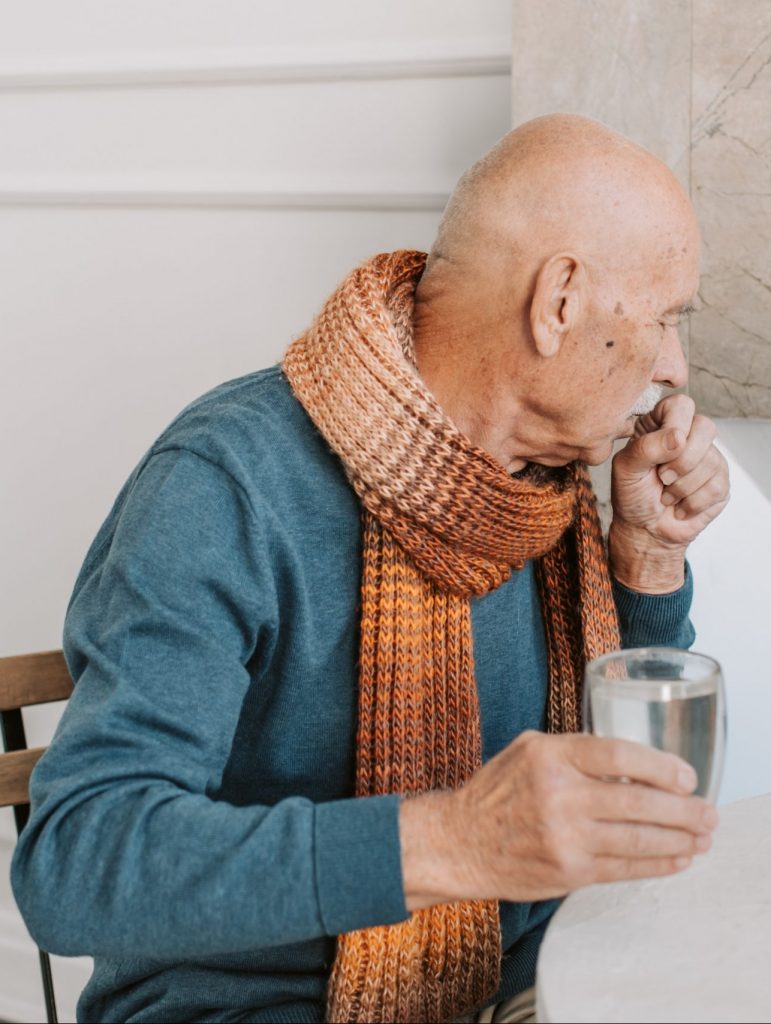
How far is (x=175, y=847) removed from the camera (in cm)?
95

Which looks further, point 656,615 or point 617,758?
point 656,615

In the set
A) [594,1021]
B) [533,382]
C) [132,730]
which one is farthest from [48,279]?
[594,1021]

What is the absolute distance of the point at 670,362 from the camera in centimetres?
134

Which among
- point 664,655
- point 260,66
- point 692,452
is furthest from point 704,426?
point 260,66

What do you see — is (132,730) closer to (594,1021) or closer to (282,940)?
(282,940)

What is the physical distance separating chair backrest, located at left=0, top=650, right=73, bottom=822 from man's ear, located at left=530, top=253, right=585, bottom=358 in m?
0.64

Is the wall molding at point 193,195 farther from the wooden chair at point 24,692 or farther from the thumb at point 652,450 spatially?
the wooden chair at point 24,692

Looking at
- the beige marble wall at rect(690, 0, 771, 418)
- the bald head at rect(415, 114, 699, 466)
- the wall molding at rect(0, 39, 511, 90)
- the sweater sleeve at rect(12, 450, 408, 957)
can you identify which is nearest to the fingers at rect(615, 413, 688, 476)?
the bald head at rect(415, 114, 699, 466)

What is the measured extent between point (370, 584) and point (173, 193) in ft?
3.72

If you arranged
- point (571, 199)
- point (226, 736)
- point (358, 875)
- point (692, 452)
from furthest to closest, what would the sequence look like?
point (692, 452), point (571, 199), point (226, 736), point (358, 875)

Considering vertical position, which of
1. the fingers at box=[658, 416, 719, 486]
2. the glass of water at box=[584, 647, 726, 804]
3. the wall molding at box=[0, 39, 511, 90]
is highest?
the wall molding at box=[0, 39, 511, 90]

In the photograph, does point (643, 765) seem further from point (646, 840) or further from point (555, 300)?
point (555, 300)

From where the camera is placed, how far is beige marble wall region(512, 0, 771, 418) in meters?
1.66

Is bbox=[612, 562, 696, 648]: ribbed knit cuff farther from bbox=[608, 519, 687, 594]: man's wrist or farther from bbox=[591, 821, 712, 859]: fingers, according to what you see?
bbox=[591, 821, 712, 859]: fingers
